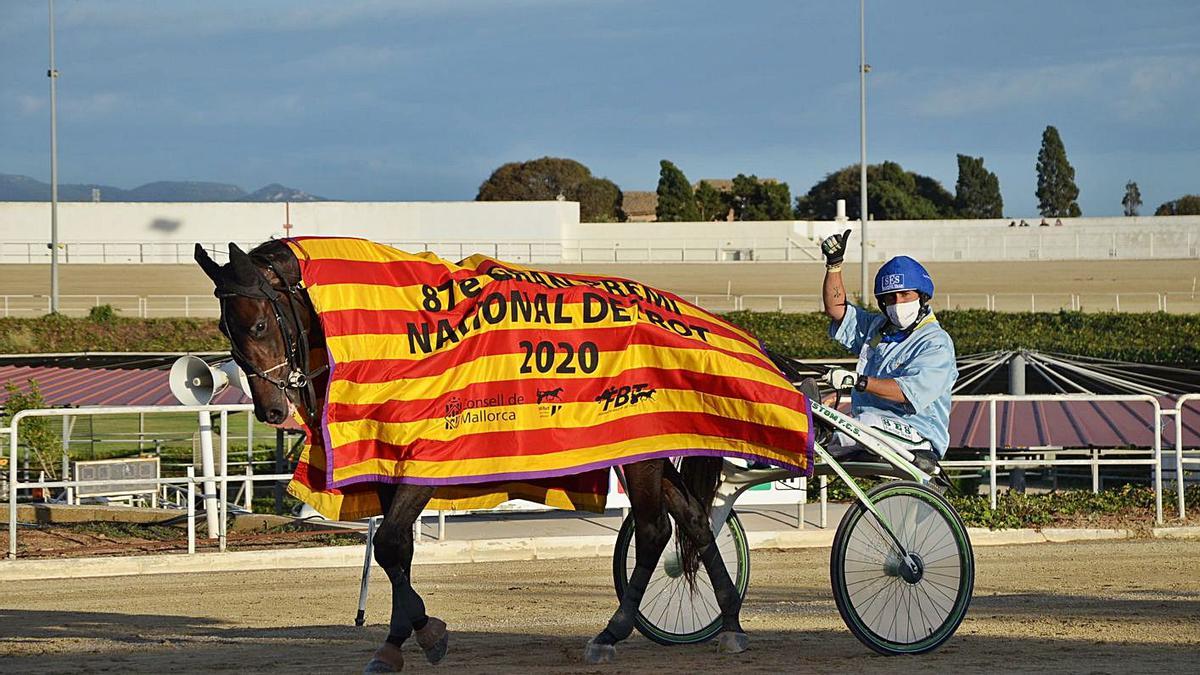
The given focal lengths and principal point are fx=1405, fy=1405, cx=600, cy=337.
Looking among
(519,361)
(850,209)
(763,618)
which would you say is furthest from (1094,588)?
(850,209)

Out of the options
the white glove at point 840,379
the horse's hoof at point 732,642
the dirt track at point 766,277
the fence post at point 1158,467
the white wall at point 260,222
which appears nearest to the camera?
the white glove at point 840,379

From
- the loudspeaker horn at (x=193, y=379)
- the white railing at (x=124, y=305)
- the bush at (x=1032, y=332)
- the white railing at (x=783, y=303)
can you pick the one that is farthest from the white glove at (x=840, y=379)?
the white railing at (x=124, y=305)

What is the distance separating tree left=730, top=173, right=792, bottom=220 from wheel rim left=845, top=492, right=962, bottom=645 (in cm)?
7712

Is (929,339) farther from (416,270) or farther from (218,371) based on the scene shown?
(218,371)

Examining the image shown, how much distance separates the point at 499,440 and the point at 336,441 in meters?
0.67

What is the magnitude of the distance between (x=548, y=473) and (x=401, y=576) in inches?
29.3

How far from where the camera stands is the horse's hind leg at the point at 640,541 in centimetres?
609

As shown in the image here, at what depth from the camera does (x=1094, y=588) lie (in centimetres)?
877

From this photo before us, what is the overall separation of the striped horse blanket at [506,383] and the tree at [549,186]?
90.1 metres

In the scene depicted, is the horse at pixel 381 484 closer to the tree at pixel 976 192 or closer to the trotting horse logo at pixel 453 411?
the trotting horse logo at pixel 453 411

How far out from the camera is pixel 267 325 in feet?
18.2

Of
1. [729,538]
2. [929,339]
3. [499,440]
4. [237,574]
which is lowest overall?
[237,574]

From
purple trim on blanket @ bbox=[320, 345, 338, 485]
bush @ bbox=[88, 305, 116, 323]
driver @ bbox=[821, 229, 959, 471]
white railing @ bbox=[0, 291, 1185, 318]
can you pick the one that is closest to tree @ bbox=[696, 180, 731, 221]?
white railing @ bbox=[0, 291, 1185, 318]

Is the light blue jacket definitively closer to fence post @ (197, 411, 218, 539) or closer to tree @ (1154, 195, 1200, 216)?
fence post @ (197, 411, 218, 539)
